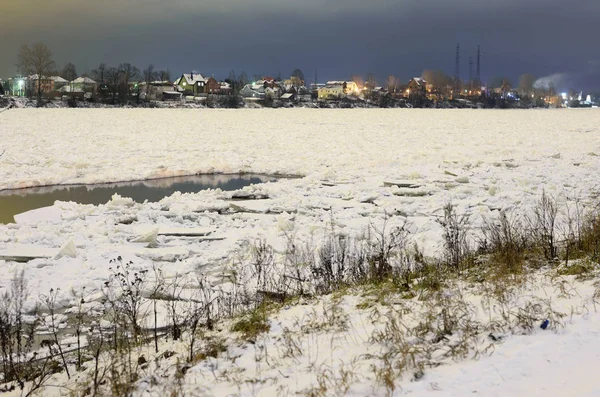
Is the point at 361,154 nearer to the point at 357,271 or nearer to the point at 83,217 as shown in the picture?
the point at 83,217

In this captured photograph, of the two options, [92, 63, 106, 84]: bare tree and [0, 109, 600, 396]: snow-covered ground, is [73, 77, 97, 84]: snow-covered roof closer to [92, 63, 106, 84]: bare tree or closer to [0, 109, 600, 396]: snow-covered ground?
[92, 63, 106, 84]: bare tree

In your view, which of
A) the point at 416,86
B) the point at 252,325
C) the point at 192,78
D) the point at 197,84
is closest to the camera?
the point at 252,325

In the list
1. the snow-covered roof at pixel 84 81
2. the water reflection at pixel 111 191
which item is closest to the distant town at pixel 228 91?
the snow-covered roof at pixel 84 81

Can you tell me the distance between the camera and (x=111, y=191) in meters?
16.2

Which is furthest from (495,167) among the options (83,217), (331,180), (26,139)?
(26,139)

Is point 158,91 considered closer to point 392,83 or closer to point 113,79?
point 113,79

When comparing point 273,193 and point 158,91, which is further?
point 158,91

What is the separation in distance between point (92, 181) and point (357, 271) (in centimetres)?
1284

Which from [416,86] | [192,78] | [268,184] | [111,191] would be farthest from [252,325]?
[416,86]

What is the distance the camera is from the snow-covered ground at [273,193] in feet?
26.7

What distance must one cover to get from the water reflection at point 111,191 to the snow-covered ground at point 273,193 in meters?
0.80


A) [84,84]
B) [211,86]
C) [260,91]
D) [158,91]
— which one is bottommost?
[158,91]

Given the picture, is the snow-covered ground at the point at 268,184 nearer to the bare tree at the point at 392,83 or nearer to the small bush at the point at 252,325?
the small bush at the point at 252,325

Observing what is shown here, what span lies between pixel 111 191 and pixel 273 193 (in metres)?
5.49
